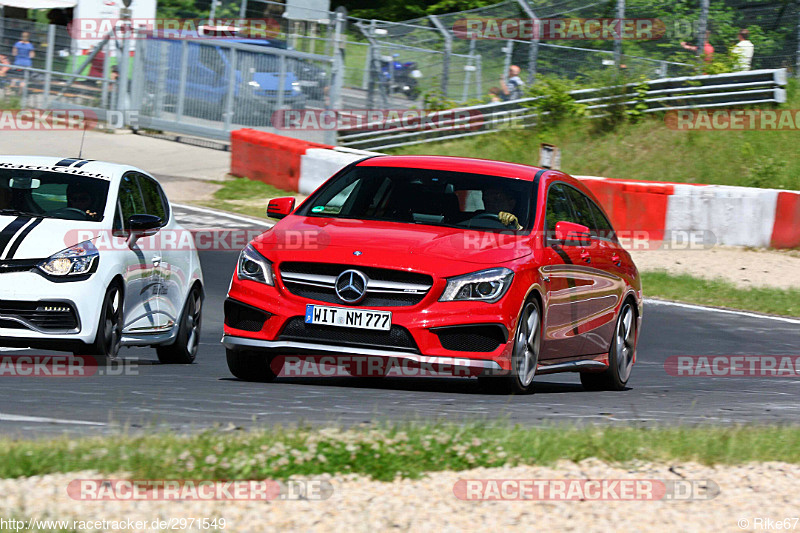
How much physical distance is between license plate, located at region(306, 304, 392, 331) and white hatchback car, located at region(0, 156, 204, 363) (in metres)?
1.69

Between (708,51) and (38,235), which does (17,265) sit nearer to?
(38,235)

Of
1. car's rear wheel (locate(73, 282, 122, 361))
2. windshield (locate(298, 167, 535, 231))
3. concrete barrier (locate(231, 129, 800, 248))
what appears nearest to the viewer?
car's rear wheel (locate(73, 282, 122, 361))

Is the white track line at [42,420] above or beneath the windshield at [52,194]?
beneath

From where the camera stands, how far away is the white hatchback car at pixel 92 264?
344 inches

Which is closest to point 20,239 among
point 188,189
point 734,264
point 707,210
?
point 734,264

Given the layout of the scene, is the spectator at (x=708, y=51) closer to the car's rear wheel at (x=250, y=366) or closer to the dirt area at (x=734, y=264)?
the dirt area at (x=734, y=264)

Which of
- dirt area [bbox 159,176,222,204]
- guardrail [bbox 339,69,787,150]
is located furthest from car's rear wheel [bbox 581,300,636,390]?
guardrail [bbox 339,69,787,150]

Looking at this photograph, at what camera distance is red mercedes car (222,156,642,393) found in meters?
8.13

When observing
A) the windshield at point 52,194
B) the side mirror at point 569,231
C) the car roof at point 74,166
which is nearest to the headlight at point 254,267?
the windshield at point 52,194

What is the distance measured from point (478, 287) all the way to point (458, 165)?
1.60 m

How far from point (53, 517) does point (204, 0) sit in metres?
35.0

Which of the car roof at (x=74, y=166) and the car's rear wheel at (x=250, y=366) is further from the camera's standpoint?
the car roof at (x=74, y=166)

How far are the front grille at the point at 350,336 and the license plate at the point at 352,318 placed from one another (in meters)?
0.03

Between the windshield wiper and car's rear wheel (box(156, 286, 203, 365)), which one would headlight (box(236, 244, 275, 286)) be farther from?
car's rear wheel (box(156, 286, 203, 365))
